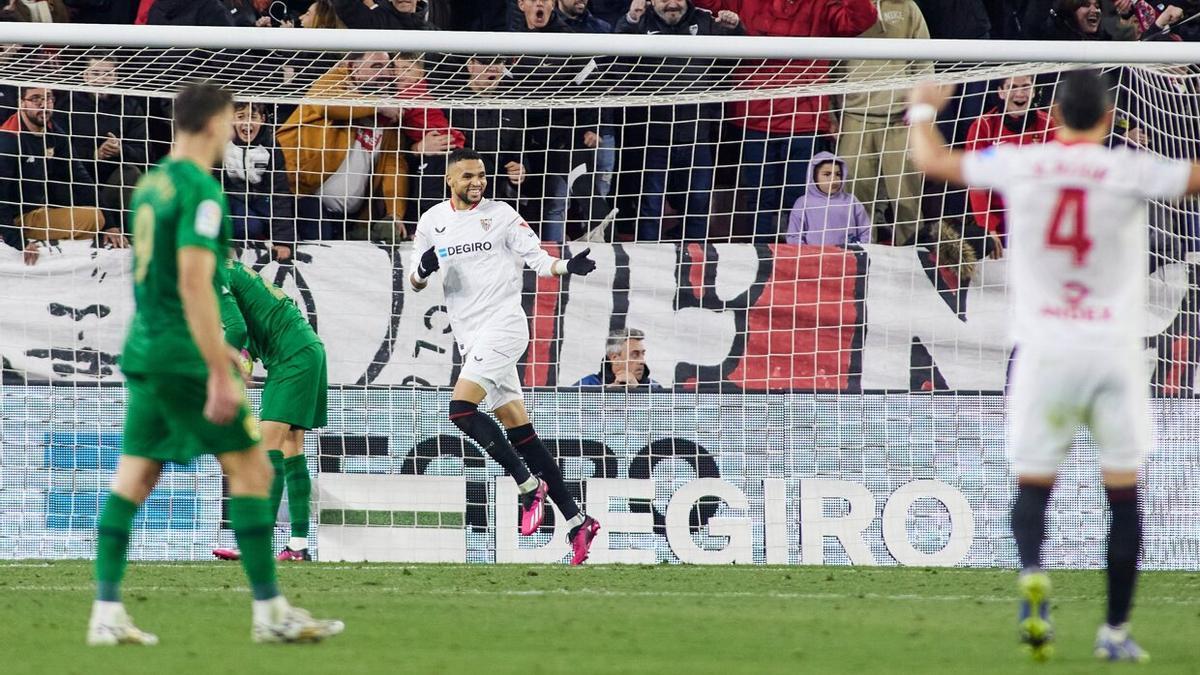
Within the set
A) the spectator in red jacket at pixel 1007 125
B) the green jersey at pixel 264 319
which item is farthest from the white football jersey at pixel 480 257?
the spectator in red jacket at pixel 1007 125

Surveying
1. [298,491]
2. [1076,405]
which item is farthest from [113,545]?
[298,491]

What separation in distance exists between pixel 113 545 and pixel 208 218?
121cm

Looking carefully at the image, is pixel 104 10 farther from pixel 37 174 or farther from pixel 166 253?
pixel 166 253

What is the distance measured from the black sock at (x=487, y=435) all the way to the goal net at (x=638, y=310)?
72 cm

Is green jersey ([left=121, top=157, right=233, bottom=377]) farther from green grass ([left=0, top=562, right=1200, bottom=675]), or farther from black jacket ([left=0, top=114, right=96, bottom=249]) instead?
black jacket ([left=0, top=114, right=96, bottom=249])

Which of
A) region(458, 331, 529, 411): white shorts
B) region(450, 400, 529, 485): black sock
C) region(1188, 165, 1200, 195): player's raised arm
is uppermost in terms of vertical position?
region(1188, 165, 1200, 195): player's raised arm

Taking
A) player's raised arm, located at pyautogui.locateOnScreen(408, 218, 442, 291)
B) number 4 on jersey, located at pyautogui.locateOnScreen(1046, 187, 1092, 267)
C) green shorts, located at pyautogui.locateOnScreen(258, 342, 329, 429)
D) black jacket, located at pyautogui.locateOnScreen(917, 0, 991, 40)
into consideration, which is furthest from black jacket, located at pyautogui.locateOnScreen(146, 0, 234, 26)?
number 4 on jersey, located at pyautogui.locateOnScreen(1046, 187, 1092, 267)

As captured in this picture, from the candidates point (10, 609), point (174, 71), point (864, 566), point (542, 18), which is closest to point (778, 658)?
point (10, 609)

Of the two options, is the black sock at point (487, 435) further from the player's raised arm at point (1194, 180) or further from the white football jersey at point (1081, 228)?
the player's raised arm at point (1194, 180)

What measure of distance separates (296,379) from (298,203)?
1.94 m

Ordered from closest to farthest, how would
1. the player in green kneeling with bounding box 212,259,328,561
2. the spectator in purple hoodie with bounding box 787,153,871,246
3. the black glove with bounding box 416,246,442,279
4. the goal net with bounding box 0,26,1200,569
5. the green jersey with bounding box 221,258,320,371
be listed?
the green jersey with bounding box 221,258,320,371
the player in green kneeling with bounding box 212,259,328,561
the black glove with bounding box 416,246,442,279
the goal net with bounding box 0,26,1200,569
the spectator in purple hoodie with bounding box 787,153,871,246

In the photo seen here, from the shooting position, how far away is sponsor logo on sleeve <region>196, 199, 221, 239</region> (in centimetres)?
531

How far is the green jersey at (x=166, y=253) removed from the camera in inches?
211

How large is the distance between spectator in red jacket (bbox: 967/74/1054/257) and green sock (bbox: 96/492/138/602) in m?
6.69
